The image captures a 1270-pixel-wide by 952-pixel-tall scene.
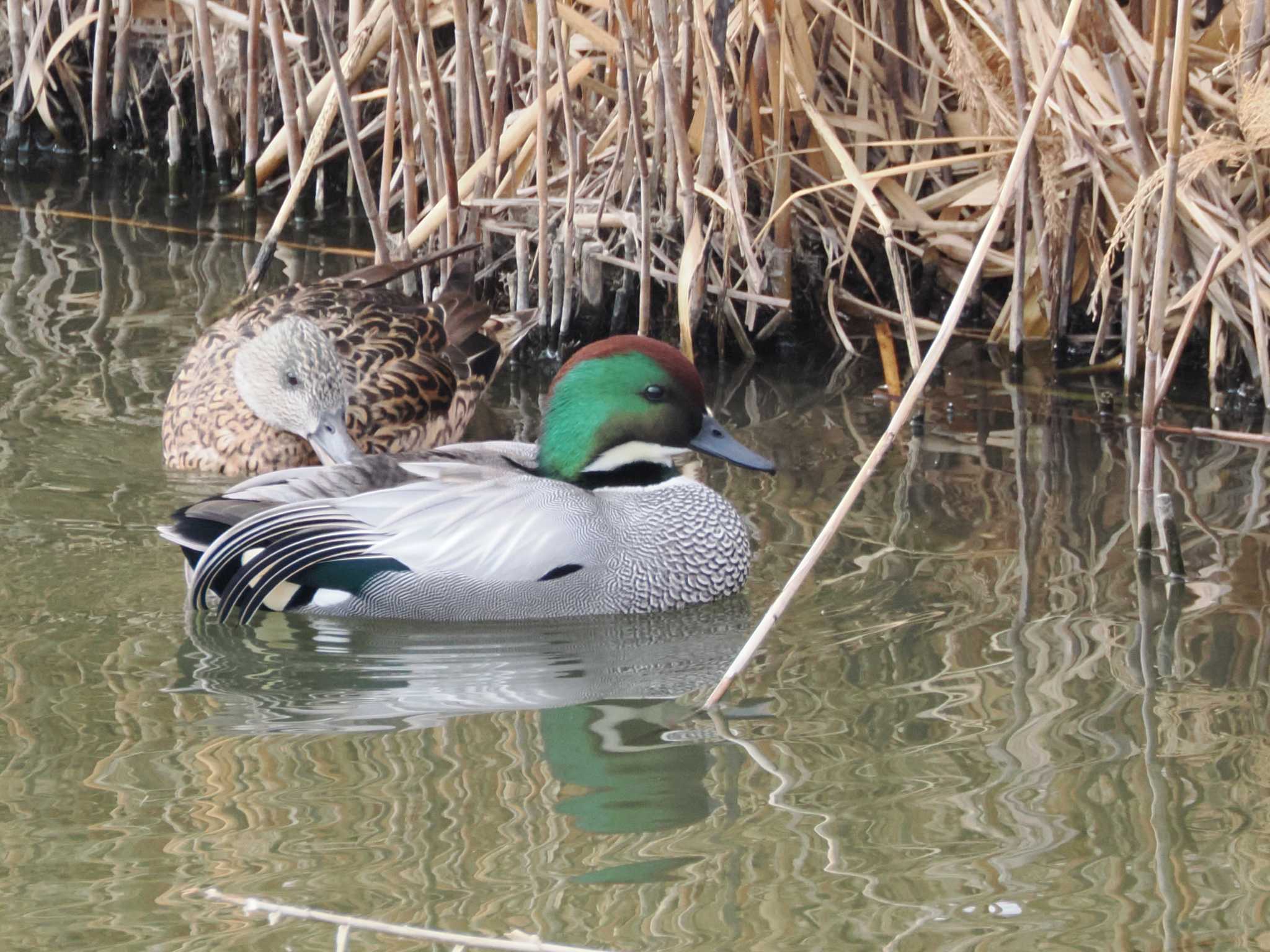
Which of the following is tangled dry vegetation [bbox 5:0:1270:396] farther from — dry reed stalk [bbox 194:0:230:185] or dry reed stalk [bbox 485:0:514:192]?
dry reed stalk [bbox 194:0:230:185]

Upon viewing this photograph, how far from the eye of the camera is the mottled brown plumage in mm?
5496

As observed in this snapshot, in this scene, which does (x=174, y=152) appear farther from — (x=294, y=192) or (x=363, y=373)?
(x=363, y=373)

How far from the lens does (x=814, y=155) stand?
21.2 feet

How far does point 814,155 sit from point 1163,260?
8.18 feet

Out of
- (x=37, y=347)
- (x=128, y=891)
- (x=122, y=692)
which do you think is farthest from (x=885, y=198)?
(x=128, y=891)

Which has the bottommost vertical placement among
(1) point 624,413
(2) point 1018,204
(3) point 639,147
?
(1) point 624,413

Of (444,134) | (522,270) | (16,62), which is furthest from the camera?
(16,62)

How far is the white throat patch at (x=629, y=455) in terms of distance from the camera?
4.75 metres

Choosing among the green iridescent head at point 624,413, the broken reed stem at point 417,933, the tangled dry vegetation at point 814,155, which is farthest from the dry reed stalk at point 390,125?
the broken reed stem at point 417,933

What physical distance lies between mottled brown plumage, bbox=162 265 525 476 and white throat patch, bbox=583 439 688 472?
1.03m

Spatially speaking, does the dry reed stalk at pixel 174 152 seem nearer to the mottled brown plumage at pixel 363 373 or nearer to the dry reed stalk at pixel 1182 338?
the mottled brown plumage at pixel 363 373

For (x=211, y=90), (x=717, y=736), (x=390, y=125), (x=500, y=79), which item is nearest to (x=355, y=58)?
(x=211, y=90)

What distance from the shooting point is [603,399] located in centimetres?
468

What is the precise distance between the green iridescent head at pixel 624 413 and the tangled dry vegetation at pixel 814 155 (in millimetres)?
1189
